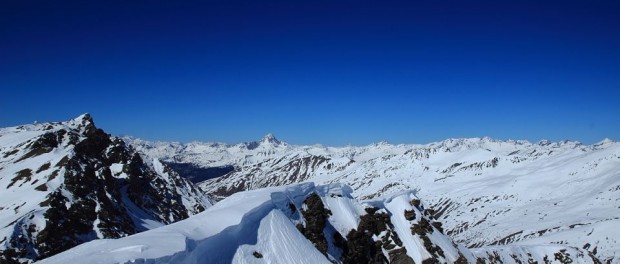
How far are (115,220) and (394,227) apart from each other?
206 ft

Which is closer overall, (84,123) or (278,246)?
(278,246)

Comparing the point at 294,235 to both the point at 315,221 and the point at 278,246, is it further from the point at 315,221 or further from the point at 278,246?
the point at 315,221

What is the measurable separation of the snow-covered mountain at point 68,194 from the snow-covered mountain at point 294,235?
42.1 metres

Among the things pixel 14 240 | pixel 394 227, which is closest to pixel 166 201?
pixel 14 240

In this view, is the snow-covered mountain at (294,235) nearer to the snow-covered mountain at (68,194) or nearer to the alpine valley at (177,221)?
the alpine valley at (177,221)

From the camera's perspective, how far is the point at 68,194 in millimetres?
83125

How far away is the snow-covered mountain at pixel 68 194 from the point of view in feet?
222

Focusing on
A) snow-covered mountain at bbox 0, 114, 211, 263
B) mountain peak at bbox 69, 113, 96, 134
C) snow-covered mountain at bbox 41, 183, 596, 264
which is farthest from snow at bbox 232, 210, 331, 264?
mountain peak at bbox 69, 113, 96, 134

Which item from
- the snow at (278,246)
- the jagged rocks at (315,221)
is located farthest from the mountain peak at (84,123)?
the snow at (278,246)

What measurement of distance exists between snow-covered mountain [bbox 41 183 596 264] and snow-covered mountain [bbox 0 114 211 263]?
1658 inches

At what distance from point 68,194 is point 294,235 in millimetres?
65895

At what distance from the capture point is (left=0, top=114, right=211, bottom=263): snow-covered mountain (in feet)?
222

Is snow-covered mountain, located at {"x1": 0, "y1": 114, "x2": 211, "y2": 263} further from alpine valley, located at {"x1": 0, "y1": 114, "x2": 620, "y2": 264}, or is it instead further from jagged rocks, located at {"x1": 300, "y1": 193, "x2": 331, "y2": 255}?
jagged rocks, located at {"x1": 300, "y1": 193, "x2": 331, "y2": 255}

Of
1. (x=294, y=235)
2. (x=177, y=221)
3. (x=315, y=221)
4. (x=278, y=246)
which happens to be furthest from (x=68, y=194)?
(x=278, y=246)
